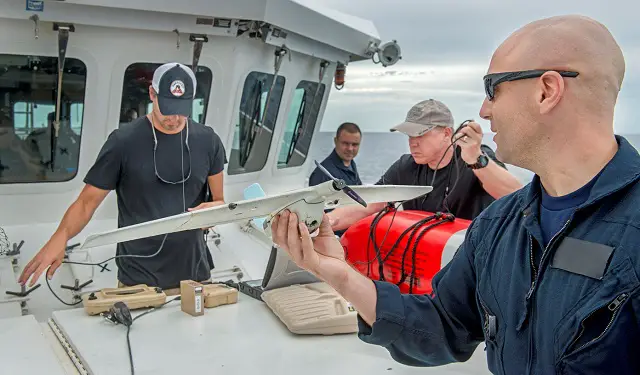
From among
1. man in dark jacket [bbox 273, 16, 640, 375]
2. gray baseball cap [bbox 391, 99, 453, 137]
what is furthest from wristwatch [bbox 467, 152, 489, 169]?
man in dark jacket [bbox 273, 16, 640, 375]

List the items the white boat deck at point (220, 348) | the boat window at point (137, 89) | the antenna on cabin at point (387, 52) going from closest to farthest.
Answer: the white boat deck at point (220, 348) < the boat window at point (137, 89) < the antenna on cabin at point (387, 52)

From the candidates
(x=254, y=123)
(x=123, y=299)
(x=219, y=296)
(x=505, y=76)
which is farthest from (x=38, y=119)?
(x=505, y=76)

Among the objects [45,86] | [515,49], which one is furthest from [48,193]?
[515,49]

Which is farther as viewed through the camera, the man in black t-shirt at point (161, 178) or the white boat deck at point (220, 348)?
the man in black t-shirt at point (161, 178)

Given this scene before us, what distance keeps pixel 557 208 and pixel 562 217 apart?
26 millimetres

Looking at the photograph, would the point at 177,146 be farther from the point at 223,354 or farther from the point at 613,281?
the point at 613,281

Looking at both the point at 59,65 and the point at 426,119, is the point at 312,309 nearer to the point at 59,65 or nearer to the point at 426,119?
the point at 426,119

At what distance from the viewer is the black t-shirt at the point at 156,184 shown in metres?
3.01

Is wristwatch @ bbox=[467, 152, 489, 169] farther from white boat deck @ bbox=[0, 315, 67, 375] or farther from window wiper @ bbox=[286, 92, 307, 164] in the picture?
window wiper @ bbox=[286, 92, 307, 164]

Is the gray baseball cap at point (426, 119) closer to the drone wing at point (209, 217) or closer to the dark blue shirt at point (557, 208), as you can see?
the drone wing at point (209, 217)

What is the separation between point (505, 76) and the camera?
4.10 ft

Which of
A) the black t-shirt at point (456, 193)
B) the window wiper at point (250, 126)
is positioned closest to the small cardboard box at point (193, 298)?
the black t-shirt at point (456, 193)

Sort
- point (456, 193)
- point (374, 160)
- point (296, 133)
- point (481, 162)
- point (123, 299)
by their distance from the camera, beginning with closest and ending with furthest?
point (123, 299) → point (481, 162) → point (456, 193) → point (296, 133) → point (374, 160)

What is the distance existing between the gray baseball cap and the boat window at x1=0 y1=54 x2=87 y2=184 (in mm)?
2111
